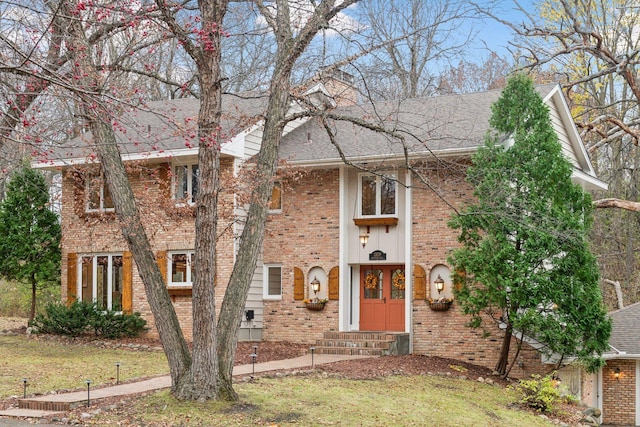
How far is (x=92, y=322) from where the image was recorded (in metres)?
22.4

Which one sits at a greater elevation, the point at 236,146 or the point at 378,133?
the point at 378,133

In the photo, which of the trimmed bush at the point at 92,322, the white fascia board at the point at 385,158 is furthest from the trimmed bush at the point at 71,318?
the white fascia board at the point at 385,158

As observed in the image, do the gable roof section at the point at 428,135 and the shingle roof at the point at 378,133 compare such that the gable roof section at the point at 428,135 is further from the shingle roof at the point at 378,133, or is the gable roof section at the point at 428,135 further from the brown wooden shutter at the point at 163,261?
the brown wooden shutter at the point at 163,261

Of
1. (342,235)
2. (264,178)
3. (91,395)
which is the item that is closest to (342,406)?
(264,178)

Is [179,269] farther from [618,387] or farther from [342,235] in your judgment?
[618,387]

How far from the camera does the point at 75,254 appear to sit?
2409 centimetres

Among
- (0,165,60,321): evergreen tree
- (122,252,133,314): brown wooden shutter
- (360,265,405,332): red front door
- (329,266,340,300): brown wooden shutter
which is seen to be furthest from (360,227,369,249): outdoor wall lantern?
(0,165,60,321): evergreen tree

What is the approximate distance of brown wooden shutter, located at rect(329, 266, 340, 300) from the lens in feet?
71.6

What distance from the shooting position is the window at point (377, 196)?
21781 millimetres

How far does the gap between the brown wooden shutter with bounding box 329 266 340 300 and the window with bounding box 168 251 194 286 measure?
3.66 metres

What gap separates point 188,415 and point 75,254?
13297 mm

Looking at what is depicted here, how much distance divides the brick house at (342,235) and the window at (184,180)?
0.09 ft

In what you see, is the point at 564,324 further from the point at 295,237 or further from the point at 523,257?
the point at 295,237

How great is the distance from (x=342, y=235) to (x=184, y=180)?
4.44 metres
